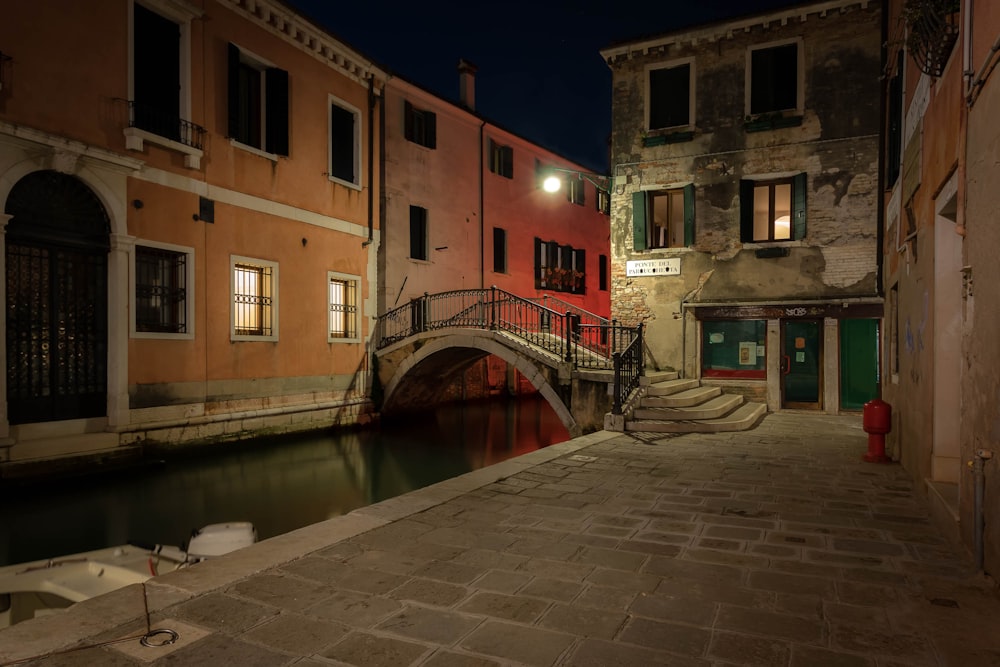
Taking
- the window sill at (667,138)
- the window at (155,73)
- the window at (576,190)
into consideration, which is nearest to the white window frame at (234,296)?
the window at (155,73)

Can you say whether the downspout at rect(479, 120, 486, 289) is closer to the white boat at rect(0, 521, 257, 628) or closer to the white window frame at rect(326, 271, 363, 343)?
the white window frame at rect(326, 271, 363, 343)

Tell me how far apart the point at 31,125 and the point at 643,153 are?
11488mm

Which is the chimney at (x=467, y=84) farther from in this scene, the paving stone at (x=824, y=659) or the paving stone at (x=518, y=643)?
the paving stone at (x=824, y=659)

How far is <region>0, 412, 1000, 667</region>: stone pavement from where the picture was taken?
111 inches

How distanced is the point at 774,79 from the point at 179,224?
12.1 metres

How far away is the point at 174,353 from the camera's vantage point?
1106 centimetres

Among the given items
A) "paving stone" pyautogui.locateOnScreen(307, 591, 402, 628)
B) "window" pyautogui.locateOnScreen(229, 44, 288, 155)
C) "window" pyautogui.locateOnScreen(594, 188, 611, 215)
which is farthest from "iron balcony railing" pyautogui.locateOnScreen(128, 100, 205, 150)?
"window" pyautogui.locateOnScreen(594, 188, 611, 215)

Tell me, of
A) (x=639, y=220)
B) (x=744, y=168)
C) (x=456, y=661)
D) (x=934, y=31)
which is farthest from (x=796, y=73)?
(x=456, y=661)

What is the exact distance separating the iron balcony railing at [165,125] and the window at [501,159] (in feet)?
36.3

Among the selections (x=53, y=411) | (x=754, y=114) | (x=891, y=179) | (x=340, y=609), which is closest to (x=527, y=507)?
(x=340, y=609)

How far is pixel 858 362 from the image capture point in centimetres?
1292

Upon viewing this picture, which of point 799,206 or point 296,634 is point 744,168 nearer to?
point 799,206

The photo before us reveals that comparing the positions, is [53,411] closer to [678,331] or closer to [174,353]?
[174,353]

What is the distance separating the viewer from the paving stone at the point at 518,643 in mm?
2771
